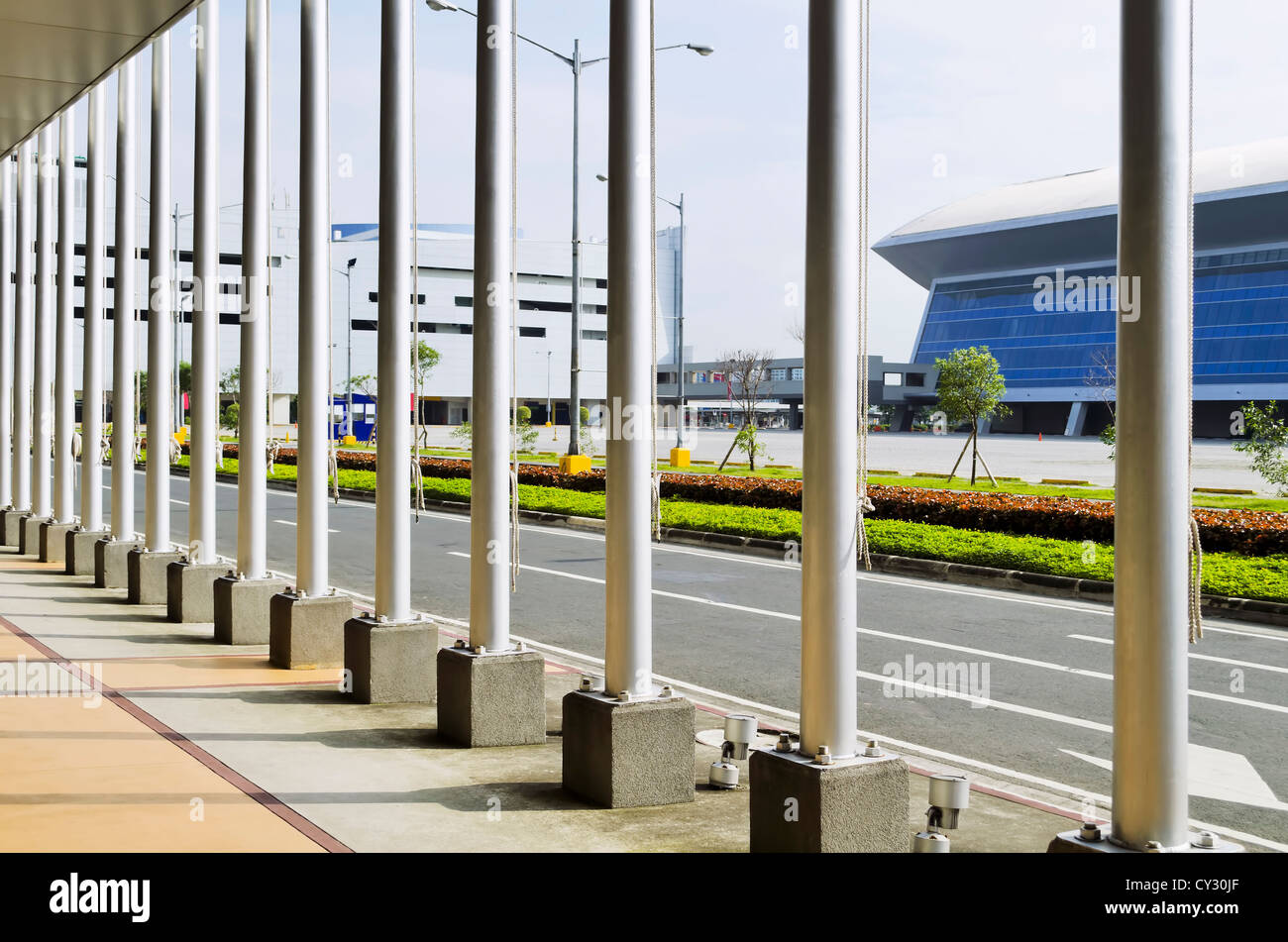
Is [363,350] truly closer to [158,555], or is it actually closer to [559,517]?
[559,517]

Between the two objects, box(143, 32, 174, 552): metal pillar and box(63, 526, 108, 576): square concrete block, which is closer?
box(143, 32, 174, 552): metal pillar

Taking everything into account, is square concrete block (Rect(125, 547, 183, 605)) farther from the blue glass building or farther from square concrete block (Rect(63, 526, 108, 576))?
the blue glass building

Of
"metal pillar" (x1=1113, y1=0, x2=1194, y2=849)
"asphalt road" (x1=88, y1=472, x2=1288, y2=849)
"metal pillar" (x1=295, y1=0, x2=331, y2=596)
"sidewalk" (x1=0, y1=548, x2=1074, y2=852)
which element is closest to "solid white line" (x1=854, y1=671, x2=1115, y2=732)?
"asphalt road" (x1=88, y1=472, x2=1288, y2=849)

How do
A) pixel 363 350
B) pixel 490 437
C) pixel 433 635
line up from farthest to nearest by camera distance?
pixel 363 350 → pixel 433 635 → pixel 490 437

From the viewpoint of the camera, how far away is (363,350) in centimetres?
10006

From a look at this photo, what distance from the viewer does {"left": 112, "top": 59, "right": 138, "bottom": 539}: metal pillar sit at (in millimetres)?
13336

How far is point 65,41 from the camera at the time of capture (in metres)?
9.09

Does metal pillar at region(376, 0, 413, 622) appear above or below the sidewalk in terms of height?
above

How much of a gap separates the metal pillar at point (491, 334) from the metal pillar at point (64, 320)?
944cm

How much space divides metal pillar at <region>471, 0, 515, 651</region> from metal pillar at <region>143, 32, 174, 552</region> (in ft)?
18.2

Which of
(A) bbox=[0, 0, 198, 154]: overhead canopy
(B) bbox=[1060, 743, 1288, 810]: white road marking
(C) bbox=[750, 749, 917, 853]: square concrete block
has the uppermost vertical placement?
(A) bbox=[0, 0, 198, 154]: overhead canopy
